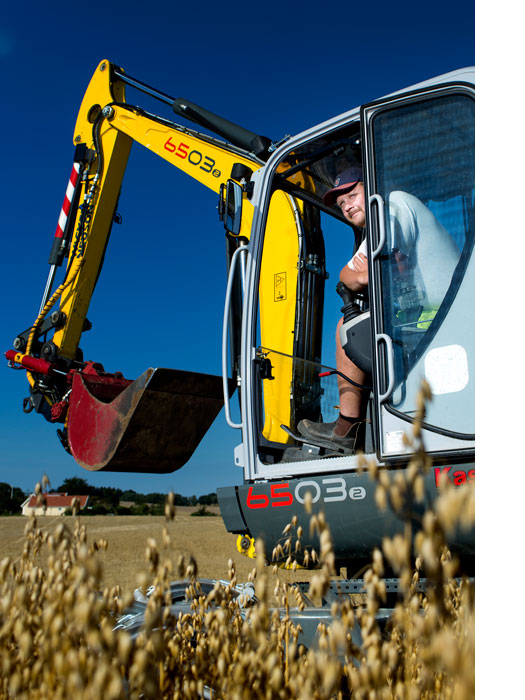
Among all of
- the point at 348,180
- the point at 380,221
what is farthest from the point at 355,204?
the point at 380,221

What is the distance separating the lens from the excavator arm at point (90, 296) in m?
5.01

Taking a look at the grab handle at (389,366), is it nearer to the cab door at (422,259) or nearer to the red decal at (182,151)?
the cab door at (422,259)

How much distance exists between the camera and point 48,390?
19.6ft

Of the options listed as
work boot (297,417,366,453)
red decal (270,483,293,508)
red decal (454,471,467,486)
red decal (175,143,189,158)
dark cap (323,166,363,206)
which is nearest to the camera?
red decal (454,471,467,486)

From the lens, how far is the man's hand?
3312 millimetres

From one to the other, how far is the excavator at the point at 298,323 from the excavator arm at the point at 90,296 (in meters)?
0.02

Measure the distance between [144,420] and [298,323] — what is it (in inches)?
60.6

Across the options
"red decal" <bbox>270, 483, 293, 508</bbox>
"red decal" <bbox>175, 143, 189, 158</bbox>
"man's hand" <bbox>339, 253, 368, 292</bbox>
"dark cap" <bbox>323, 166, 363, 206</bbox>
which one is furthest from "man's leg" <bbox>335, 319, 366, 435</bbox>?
"red decal" <bbox>175, 143, 189, 158</bbox>

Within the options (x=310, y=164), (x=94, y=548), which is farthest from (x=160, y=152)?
(x=94, y=548)

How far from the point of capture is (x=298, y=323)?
454 centimetres

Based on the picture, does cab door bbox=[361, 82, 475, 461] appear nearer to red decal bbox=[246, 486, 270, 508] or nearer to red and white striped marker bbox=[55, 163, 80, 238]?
red decal bbox=[246, 486, 270, 508]

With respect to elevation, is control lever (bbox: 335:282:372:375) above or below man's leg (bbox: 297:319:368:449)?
above

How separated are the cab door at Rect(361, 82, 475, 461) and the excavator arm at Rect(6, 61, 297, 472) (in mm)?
1201
